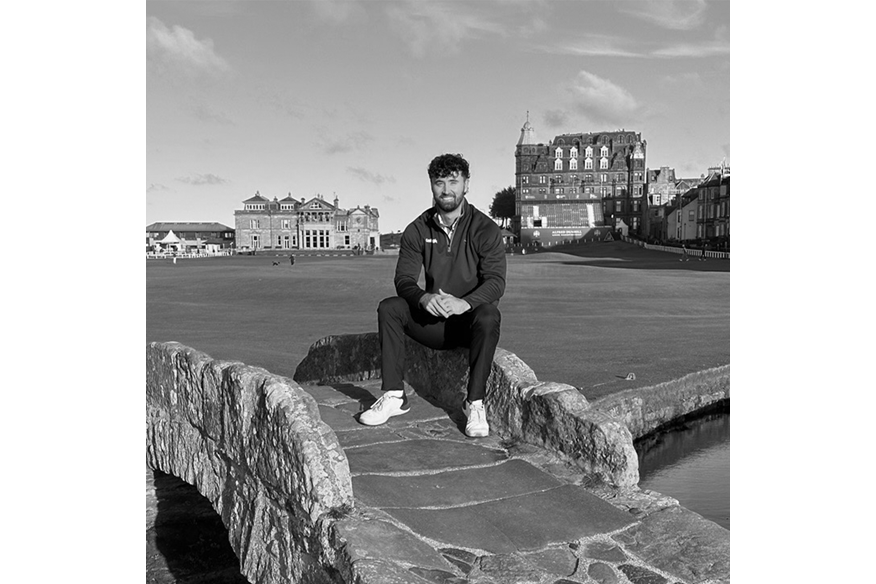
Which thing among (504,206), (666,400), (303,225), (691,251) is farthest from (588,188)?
(666,400)

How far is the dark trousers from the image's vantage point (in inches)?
228

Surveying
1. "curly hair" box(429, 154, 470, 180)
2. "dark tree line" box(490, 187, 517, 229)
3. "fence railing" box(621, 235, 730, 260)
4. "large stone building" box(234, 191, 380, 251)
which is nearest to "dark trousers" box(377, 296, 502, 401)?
"curly hair" box(429, 154, 470, 180)

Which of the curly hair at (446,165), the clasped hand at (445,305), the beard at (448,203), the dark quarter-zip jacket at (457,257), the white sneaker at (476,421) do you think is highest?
the curly hair at (446,165)

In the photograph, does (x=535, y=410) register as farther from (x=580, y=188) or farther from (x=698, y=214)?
(x=580, y=188)

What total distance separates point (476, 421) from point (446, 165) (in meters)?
2.04

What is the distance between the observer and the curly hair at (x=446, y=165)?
6.16 metres

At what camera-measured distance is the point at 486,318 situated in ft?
19.0

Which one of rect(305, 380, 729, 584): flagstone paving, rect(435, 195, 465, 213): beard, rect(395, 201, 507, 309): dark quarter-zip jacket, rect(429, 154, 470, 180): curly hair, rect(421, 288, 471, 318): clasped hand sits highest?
rect(429, 154, 470, 180): curly hair

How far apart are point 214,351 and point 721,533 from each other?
11.7m

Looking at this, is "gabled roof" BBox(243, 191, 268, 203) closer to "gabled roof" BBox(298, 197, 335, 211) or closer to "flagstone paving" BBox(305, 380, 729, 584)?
"gabled roof" BBox(298, 197, 335, 211)

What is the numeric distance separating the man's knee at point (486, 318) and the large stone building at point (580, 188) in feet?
356

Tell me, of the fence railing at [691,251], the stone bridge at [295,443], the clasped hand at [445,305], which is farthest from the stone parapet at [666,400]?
the fence railing at [691,251]

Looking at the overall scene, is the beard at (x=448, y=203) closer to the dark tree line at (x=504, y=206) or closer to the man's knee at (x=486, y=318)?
the man's knee at (x=486, y=318)
